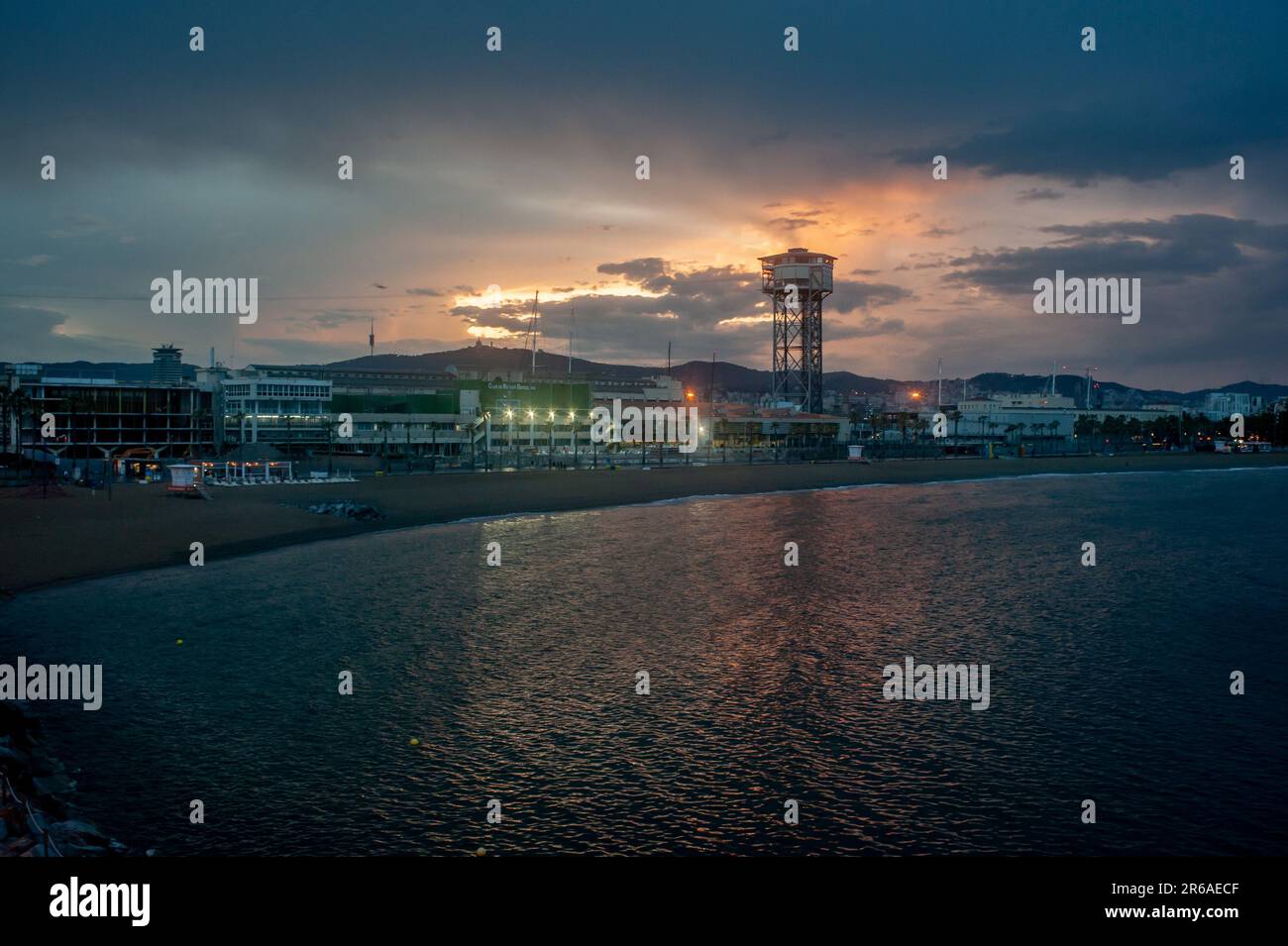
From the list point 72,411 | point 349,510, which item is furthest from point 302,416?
point 349,510

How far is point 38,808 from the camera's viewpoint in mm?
11445

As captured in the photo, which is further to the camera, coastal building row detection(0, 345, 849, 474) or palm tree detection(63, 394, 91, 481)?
coastal building row detection(0, 345, 849, 474)

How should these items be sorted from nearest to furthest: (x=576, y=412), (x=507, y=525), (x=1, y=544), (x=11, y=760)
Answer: (x=11, y=760) < (x=1, y=544) < (x=507, y=525) < (x=576, y=412)

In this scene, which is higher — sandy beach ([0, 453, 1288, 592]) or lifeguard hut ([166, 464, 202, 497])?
lifeguard hut ([166, 464, 202, 497])

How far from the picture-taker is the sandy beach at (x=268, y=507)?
111 ft

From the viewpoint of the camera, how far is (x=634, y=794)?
12.9 meters

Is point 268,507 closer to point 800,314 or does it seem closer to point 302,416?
point 302,416

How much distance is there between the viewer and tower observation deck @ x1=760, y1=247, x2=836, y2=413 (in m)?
179

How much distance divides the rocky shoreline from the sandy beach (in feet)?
53.8

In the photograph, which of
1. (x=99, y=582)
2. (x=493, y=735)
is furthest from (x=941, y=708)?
(x=99, y=582)

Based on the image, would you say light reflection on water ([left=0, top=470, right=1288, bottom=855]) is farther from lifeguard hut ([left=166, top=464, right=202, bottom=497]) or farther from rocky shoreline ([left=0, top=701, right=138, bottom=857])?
lifeguard hut ([left=166, top=464, right=202, bottom=497])

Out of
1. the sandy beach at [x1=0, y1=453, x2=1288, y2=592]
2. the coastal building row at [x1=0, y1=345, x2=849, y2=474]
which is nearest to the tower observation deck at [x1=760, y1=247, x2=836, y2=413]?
the coastal building row at [x1=0, y1=345, x2=849, y2=474]
